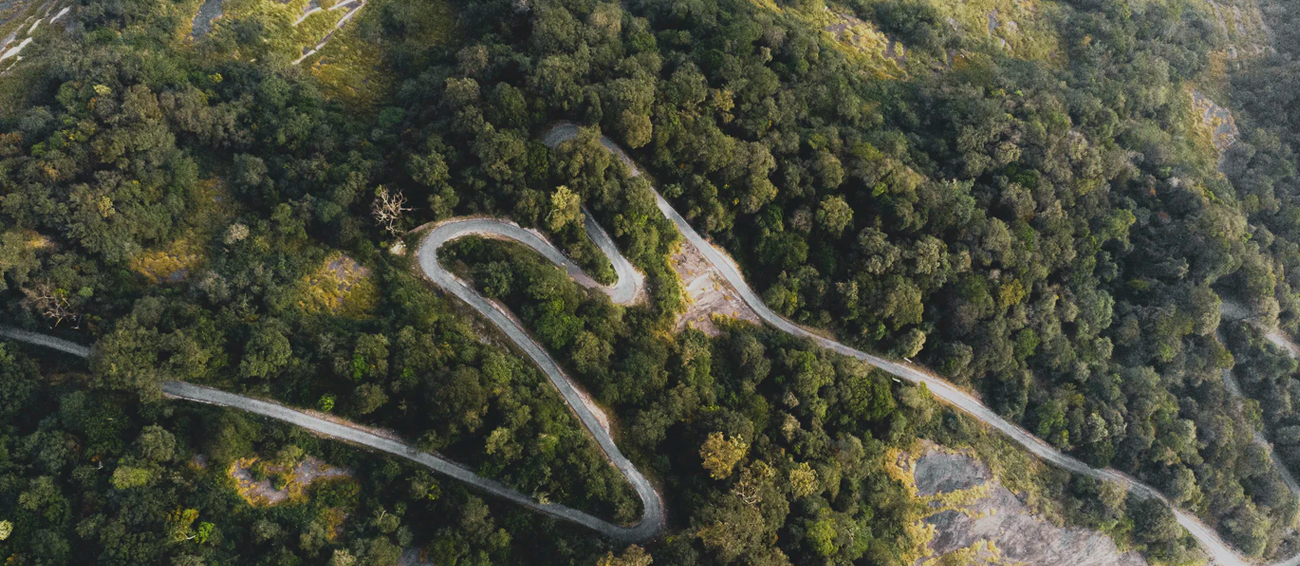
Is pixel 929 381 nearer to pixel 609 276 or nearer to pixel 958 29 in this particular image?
pixel 609 276

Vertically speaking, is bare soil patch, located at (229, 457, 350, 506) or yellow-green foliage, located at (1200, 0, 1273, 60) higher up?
yellow-green foliage, located at (1200, 0, 1273, 60)

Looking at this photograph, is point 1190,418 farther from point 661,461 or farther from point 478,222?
point 478,222

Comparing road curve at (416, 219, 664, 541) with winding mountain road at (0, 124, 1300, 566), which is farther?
road curve at (416, 219, 664, 541)

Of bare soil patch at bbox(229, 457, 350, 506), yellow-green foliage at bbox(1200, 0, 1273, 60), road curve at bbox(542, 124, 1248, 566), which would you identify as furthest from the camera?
yellow-green foliage at bbox(1200, 0, 1273, 60)

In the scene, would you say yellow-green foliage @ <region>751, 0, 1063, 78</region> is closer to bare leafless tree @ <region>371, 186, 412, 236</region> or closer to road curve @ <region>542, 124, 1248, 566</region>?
road curve @ <region>542, 124, 1248, 566</region>

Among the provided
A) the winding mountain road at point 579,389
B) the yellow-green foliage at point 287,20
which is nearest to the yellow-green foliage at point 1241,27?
the winding mountain road at point 579,389

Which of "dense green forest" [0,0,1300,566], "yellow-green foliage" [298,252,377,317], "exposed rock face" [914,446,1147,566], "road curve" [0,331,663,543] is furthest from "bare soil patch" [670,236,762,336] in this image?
"yellow-green foliage" [298,252,377,317]
